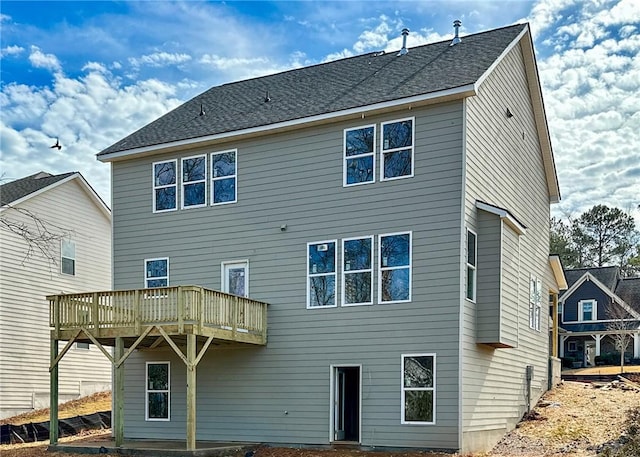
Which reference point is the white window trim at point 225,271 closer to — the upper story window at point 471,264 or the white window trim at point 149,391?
the white window trim at point 149,391

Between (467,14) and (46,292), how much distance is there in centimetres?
1626

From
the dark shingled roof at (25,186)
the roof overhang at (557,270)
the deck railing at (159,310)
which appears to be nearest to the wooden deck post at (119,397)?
the deck railing at (159,310)

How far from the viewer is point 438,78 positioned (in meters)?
16.4

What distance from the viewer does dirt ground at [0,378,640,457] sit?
15.5 meters

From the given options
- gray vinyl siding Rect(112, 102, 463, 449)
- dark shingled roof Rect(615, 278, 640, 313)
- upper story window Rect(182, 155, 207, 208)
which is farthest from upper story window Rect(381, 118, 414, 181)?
dark shingled roof Rect(615, 278, 640, 313)

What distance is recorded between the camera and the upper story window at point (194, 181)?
1881cm

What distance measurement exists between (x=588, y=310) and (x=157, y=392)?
2922cm

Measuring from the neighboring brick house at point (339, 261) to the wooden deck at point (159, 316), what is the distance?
5 cm

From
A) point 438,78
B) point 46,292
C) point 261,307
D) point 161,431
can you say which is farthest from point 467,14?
point 46,292

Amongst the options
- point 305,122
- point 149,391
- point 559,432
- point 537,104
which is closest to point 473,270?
point 559,432

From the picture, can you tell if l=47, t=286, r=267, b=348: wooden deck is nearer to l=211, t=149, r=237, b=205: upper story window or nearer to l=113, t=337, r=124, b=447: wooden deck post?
l=113, t=337, r=124, b=447: wooden deck post

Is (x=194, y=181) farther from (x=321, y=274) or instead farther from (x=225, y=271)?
(x=321, y=274)

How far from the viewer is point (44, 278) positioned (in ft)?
82.6

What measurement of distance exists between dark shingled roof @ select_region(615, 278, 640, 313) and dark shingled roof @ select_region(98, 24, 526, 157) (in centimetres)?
2672
